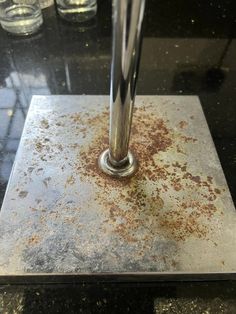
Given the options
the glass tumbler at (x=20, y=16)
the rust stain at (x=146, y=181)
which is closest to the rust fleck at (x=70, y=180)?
the rust stain at (x=146, y=181)

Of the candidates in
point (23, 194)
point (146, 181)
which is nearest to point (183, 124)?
point (146, 181)

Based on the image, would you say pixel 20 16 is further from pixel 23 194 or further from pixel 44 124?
pixel 23 194

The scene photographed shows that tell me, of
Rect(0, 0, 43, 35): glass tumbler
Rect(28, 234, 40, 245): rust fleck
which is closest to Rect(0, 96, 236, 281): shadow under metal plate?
Rect(28, 234, 40, 245): rust fleck

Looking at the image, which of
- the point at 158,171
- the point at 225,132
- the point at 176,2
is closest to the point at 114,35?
the point at 158,171

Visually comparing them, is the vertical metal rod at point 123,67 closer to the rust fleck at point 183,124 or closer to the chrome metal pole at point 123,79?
the chrome metal pole at point 123,79

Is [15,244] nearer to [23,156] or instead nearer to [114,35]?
[23,156]
